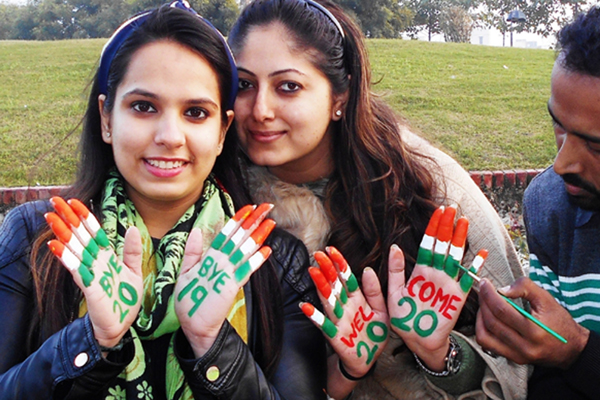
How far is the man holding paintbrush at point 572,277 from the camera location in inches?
78.5

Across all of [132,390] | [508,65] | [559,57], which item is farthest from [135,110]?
[508,65]

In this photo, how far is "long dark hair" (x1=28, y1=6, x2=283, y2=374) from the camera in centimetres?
205

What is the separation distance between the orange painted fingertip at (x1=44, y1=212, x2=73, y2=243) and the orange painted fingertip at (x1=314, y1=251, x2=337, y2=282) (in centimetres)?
79

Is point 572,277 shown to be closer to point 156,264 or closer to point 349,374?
point 349,374

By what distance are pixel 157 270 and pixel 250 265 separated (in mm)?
517

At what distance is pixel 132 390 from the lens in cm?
204

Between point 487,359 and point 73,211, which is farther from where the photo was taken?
point 487,359

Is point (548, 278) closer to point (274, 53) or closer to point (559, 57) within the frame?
point (559, 57)

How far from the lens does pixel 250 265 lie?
1.90m

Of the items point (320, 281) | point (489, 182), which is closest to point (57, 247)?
point (320, 281)

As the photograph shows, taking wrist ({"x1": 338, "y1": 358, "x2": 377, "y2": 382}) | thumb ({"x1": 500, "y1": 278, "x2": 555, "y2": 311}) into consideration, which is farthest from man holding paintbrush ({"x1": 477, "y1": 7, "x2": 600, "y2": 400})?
wrist ({"x1": 338, "y1": 358, "x2": 377, "y2": 382})

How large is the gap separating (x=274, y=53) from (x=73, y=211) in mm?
1190

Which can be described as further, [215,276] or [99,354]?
[215,276]


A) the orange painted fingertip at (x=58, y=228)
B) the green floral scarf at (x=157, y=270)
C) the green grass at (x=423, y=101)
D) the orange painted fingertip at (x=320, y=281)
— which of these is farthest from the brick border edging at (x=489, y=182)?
the orange painted fingertip at (x=58, y=228)
